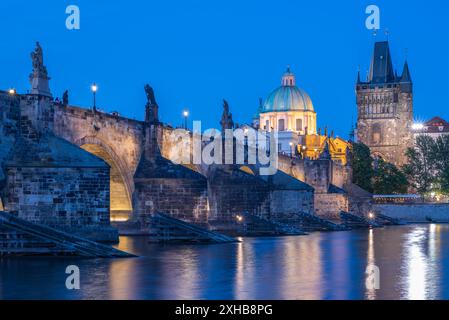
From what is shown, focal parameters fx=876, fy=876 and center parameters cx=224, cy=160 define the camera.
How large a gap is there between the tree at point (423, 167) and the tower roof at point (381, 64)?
29252 millimetres

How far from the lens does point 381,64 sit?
138 metres

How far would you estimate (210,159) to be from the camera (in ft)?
190

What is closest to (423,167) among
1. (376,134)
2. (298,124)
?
(376,134)

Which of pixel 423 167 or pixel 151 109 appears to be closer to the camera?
pixel 151 109

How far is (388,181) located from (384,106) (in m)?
34.0

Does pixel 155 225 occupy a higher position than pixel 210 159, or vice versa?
pixel 210 159

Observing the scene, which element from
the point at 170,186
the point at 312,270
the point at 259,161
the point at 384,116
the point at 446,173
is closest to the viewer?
the point at 312,270

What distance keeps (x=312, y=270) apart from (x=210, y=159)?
31.0m

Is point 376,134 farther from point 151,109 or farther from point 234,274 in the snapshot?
point 234,274

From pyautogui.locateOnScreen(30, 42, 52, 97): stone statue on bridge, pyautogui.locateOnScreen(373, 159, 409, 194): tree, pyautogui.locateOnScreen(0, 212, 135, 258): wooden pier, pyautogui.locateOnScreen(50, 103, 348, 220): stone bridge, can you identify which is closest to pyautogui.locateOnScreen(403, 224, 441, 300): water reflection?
pyautogui.locateOnScreen(0, 212, 135, 258): wooden pier

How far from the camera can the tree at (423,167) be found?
4146 inches

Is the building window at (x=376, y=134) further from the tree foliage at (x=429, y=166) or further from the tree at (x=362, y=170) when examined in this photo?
the tree at (x=362, y=170)

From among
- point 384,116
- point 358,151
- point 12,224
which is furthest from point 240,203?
point 384,116
